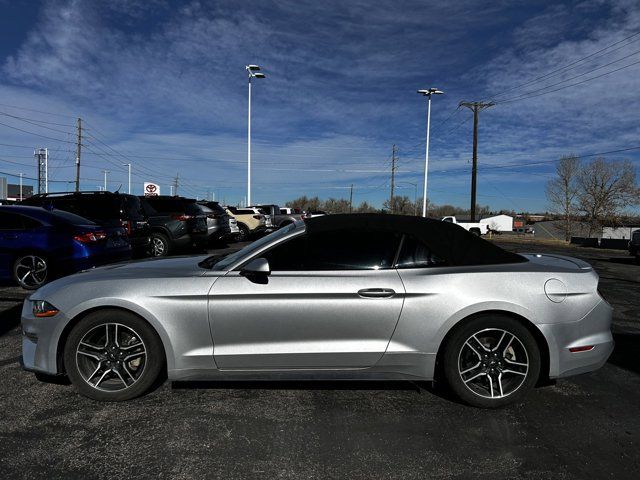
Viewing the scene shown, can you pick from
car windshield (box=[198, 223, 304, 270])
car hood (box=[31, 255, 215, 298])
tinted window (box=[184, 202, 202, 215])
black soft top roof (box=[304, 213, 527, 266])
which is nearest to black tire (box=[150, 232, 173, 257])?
tinted window (box=[184, 202, 202, 215])

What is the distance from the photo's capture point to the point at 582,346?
11.0ft

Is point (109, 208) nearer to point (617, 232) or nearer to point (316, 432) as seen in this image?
point (316, 432)

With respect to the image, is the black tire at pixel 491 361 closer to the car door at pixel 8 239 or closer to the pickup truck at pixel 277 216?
the car door at pixel 8 239

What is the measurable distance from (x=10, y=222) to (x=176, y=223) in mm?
5194

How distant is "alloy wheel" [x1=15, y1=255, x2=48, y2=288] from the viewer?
7344 millimetres

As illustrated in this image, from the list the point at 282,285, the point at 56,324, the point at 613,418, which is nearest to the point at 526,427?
the point at 613,418

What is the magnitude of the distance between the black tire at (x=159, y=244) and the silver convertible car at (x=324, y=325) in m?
9.11

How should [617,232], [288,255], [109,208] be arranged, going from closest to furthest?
1. [288,255]
2. [109,208]
3. [617,232]

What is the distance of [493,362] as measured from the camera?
3.35m

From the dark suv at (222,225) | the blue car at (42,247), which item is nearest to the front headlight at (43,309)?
the blue car at (42,247)

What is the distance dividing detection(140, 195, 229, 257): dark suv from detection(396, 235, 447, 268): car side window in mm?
9892

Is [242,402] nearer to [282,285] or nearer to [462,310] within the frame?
[282,285]

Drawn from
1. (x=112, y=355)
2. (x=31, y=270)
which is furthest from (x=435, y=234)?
(x=31, y=270)

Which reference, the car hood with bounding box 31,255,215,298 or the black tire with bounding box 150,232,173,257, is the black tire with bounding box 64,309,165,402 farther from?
the black tire with bounding box 150,232,173,257
